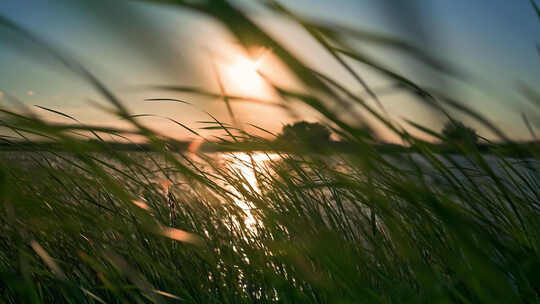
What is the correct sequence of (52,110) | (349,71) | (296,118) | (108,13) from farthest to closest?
1. (52,110)
2. (296,118)
3. (349,71)
4. (108,13)

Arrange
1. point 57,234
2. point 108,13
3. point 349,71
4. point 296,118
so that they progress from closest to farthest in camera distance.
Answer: point 108,13, point 349,71, point 296,118, point 57,234

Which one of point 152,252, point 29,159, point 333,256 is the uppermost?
point 29,159

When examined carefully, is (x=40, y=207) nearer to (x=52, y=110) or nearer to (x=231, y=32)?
→ (x=52, y=110)

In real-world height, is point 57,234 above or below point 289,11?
above

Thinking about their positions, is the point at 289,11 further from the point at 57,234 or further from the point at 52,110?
the point at 57,234

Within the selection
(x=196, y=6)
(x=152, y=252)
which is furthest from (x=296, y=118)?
(x=152, y=252)

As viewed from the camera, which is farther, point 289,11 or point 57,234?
point 57,234

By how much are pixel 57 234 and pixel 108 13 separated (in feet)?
3.86

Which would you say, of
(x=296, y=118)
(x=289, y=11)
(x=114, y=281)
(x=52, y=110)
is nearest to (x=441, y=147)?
(x=296, y=118)

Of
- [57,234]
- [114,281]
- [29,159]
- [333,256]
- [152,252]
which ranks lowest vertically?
[333,256]

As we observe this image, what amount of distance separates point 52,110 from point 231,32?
937 millimetres

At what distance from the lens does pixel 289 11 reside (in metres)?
0.42

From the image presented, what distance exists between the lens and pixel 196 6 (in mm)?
328

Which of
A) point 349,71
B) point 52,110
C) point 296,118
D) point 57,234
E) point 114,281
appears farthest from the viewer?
point 57,234
